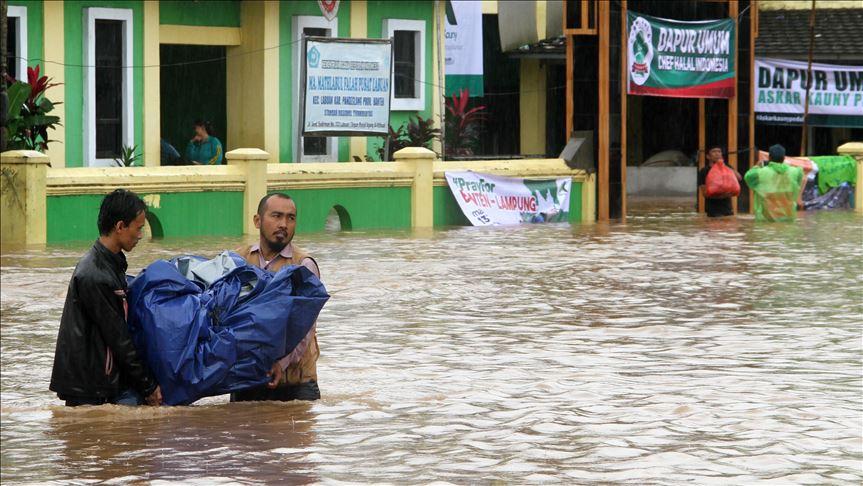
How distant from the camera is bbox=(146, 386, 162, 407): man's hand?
8.89 metres

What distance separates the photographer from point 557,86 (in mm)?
39688

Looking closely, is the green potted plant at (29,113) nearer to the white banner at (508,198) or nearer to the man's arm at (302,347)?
the white banner at (508,198)

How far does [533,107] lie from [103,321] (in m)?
31.5

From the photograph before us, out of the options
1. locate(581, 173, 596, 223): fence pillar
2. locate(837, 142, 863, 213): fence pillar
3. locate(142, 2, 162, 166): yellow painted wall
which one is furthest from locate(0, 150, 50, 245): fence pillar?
locate(837, 142, 863, 213): fence pillar

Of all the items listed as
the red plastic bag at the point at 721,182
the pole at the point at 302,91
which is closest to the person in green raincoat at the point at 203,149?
the pole at the point at 302,91

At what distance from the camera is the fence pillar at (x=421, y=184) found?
88.1 ft

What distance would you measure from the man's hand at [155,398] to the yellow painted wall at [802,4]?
107 ft

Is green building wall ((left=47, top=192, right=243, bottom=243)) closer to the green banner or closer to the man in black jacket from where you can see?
the green banner

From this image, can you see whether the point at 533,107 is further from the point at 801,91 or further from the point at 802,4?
the point at 802,4

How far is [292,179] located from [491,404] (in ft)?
48.9

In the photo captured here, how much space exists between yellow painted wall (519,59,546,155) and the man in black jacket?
31.1m

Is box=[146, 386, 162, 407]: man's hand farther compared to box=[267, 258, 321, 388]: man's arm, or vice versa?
box=[267, 258, 321, 388]: man's arm

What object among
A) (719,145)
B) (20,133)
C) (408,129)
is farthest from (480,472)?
(719,145)

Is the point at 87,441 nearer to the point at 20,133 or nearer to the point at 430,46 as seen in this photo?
the point at 20,133
